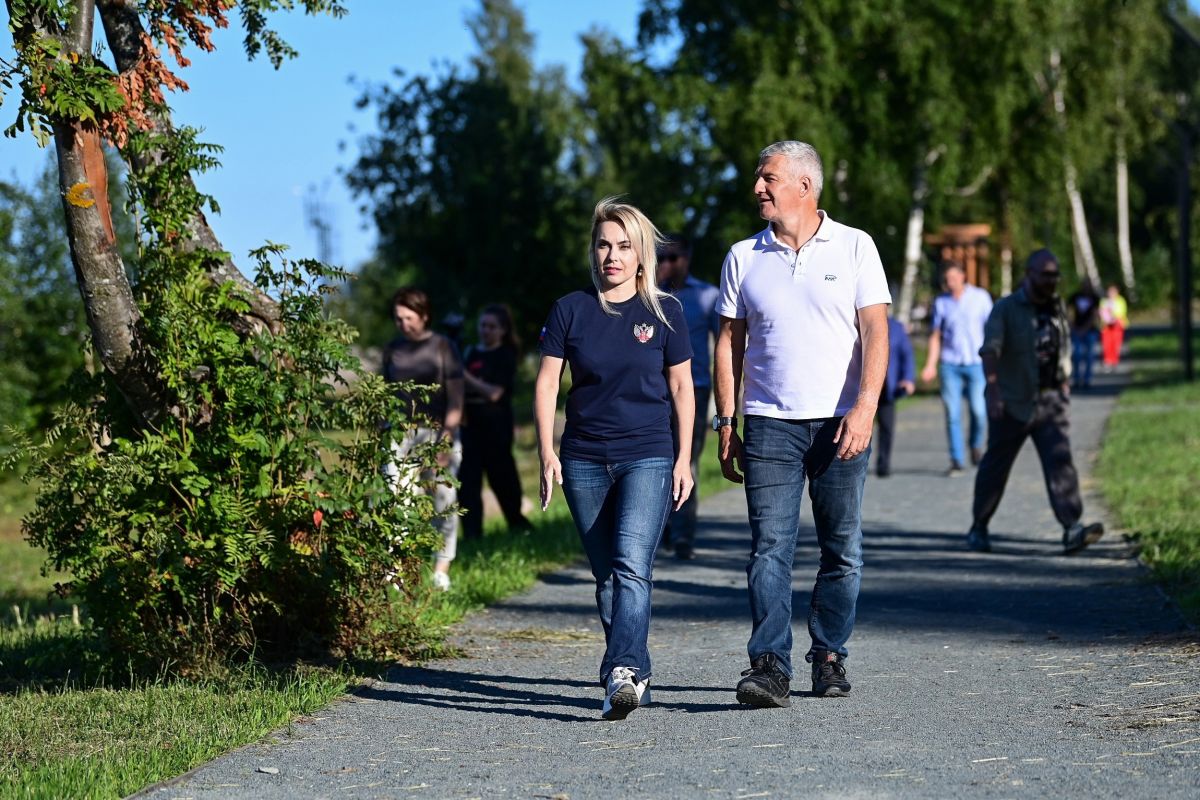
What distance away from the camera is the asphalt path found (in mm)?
4973

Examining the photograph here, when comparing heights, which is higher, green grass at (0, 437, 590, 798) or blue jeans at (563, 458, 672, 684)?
blue jeans at (563, 458, 672, 684)

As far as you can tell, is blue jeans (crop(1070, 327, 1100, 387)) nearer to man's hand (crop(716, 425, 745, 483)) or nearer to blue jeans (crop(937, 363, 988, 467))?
blue jeans (crop(937, 363, 988, 467))

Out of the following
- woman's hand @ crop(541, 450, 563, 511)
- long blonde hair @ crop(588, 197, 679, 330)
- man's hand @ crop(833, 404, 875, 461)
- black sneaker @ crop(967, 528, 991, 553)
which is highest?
long blonde hair @ crop(588, 197, 679, 330)

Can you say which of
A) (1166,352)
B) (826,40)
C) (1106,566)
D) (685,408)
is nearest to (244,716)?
(685,408)

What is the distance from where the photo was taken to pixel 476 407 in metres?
12.2

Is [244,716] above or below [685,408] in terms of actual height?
below

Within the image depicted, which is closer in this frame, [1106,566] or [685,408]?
[685,408]

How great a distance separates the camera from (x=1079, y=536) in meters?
10.3

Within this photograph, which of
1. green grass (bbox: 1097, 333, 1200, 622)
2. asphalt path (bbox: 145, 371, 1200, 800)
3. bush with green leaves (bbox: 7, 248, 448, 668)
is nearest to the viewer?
asphalt path (bbox: 145, 371, 1200, 800)

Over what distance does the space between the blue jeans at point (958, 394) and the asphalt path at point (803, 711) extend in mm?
5923

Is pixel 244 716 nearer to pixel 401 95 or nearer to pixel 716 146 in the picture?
pixel 401 95

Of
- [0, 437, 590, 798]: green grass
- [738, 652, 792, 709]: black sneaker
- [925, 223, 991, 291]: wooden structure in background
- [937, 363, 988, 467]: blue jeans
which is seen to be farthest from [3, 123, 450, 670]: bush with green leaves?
[925, 223, 991, 291]: wooden structure in background

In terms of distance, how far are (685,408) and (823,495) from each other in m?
0.60

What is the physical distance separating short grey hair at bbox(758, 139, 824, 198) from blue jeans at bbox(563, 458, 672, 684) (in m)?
1.15
